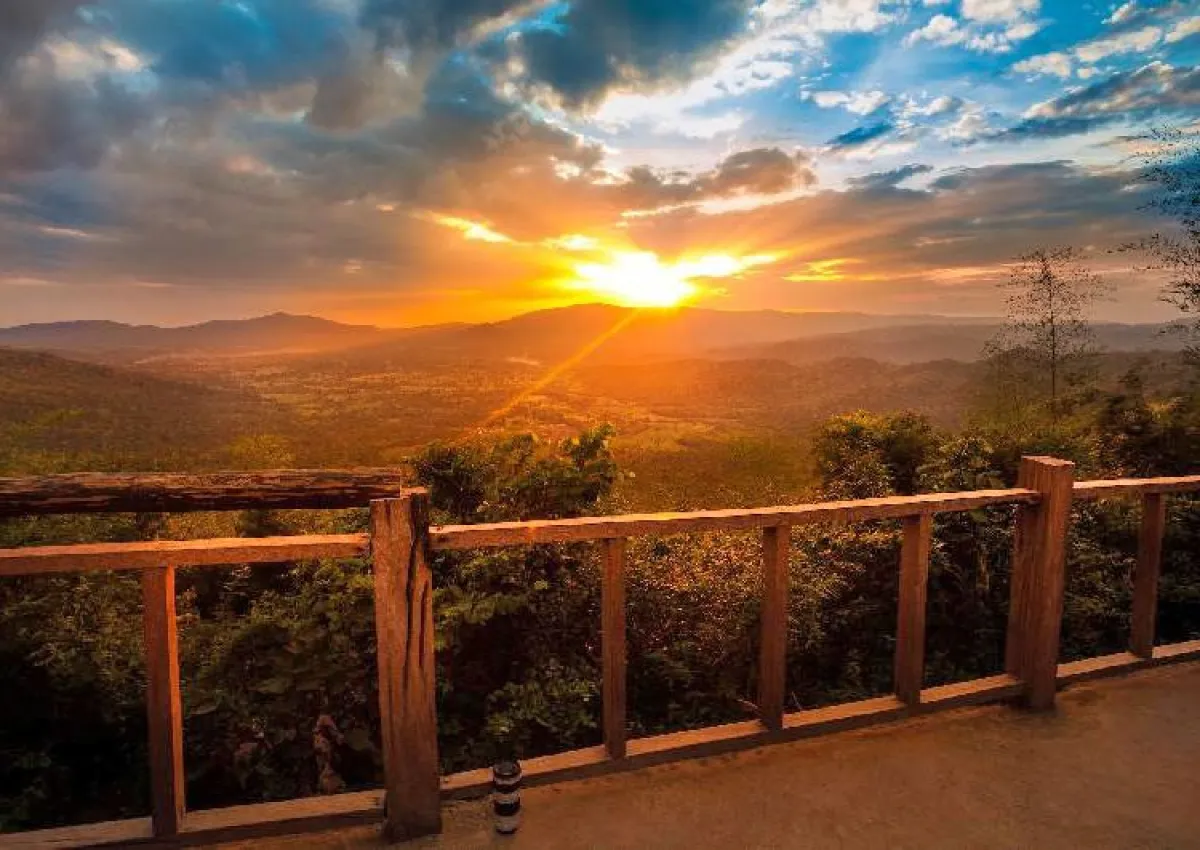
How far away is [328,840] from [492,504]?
2.79 meters

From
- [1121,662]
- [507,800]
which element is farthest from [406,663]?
[1121,662]

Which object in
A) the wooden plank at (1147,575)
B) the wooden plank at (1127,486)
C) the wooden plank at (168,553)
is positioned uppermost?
the wooden plank at (1127,486)

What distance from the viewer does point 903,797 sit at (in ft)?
9.39

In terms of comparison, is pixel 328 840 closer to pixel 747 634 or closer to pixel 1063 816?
pixel 1063 816

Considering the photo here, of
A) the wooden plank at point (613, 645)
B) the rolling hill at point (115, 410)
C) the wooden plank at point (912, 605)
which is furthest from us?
the rolling hill at point (115, 410)

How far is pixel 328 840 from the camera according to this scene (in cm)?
260

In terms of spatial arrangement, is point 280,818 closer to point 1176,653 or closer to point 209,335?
point 1176,653

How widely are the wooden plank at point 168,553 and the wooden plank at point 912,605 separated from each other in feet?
7.97

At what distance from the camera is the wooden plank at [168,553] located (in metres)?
2.32

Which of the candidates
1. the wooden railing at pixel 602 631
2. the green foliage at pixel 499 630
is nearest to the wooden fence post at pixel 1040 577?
the wooden railing at pixel 602 631

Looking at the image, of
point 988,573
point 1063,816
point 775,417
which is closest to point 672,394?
point 775,417

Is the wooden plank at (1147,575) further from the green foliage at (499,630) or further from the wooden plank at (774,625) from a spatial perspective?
the wooden plank at (774,625)

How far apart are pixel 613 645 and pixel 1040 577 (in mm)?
2207

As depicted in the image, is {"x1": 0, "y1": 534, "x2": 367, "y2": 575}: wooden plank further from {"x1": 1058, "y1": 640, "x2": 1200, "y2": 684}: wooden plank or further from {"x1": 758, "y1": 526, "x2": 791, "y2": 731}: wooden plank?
{"x1": 1058, "y1": 640, "x2": 1200, "y2": 684}: wooden plank
